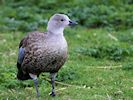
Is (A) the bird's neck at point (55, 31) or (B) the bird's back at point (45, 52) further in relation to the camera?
(A) the bird's neck at point (55, 31)

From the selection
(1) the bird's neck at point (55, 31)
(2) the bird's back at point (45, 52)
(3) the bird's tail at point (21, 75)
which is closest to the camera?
(2) the bird's back at point (45, 52)

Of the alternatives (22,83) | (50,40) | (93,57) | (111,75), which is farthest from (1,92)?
(93,57)

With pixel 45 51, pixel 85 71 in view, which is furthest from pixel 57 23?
pixel 85 71

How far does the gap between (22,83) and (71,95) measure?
107 centimetres

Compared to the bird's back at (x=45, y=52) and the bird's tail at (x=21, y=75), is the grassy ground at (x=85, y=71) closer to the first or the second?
the bird's tail at (x=21, y=75)

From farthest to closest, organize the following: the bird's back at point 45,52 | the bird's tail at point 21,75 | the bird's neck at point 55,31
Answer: the bird's tail at point 21,75
the bird's neck at point 55,31
the bird's back at point 45,52

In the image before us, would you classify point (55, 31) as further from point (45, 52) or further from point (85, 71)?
point (85, 71)

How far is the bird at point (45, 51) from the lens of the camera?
7848 mm

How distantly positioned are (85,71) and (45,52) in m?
2.26

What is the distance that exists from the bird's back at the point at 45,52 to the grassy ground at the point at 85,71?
525 millimetres

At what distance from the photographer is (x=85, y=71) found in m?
9.98

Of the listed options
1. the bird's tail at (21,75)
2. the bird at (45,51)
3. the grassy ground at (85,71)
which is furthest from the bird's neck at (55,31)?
the grassy ground at (85,71)

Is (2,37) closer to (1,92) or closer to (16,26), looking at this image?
(16,26)

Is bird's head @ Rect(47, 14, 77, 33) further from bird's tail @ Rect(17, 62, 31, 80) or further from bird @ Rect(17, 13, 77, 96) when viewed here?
bird's tail @ Rect(17, 62, 31, 80)
